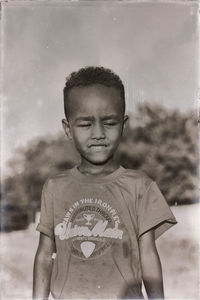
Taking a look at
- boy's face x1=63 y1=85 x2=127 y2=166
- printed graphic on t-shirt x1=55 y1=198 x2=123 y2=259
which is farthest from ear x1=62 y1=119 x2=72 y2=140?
printed graphic on t-shirt x1=55 y1=198 x2=123 y2=259

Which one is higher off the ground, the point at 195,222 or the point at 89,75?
the point at 89,75

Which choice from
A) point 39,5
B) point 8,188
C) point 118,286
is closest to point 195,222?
point 118,286

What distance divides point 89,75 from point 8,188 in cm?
50

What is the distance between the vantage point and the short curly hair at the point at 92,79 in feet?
4.46

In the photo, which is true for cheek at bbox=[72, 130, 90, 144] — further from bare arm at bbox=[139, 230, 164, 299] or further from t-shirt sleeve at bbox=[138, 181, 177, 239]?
bare arm at bbox=[139, 230, 164, 299]

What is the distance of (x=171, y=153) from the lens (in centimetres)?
142

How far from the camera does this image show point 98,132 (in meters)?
1.34

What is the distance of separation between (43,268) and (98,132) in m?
0.51

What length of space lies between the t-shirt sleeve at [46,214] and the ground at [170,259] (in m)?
0.06

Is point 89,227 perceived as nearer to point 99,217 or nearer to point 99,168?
point 99,217

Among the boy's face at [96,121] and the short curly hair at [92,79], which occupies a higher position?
the short curly hair at [92,79]

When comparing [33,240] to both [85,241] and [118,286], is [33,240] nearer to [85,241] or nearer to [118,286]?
[85,241]

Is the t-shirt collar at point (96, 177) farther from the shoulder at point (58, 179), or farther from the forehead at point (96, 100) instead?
the forehead at point (96, 100)

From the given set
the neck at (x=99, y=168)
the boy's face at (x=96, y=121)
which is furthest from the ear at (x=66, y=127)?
the neck at (x=99, y=168)
